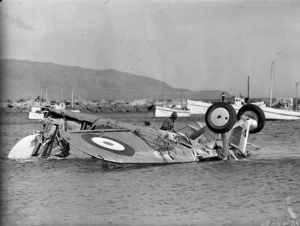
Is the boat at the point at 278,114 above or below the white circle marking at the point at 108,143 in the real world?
below

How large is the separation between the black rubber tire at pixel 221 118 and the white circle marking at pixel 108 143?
353 centimetres

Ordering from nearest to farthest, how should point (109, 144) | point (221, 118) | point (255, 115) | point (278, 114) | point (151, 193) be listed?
point (151, 193)
point (109, 144)
point (221, 118)
point (255, 115)
point (278, 114)

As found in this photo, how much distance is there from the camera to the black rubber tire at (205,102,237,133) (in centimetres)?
2103

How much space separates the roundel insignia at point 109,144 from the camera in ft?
64.5

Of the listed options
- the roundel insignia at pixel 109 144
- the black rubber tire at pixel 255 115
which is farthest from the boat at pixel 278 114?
the roundel insignia at pixel 109 144

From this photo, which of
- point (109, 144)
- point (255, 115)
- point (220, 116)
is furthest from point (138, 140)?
point (255, 115)

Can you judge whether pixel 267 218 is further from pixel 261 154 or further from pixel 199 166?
pixel 261 154

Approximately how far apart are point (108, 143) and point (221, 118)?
4277 millimetres

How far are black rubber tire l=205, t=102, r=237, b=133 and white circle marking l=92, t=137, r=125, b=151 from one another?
11.6 ft

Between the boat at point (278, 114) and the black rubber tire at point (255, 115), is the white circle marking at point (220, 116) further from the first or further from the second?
the boat at point (278, 114)

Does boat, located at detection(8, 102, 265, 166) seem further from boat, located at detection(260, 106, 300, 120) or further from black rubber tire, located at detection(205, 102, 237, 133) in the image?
boat, located at detection(260, 106, 300, 120)

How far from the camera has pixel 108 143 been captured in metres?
19.8

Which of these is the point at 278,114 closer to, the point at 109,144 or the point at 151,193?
the point at 109,144

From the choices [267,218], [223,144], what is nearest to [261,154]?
[223,144]
